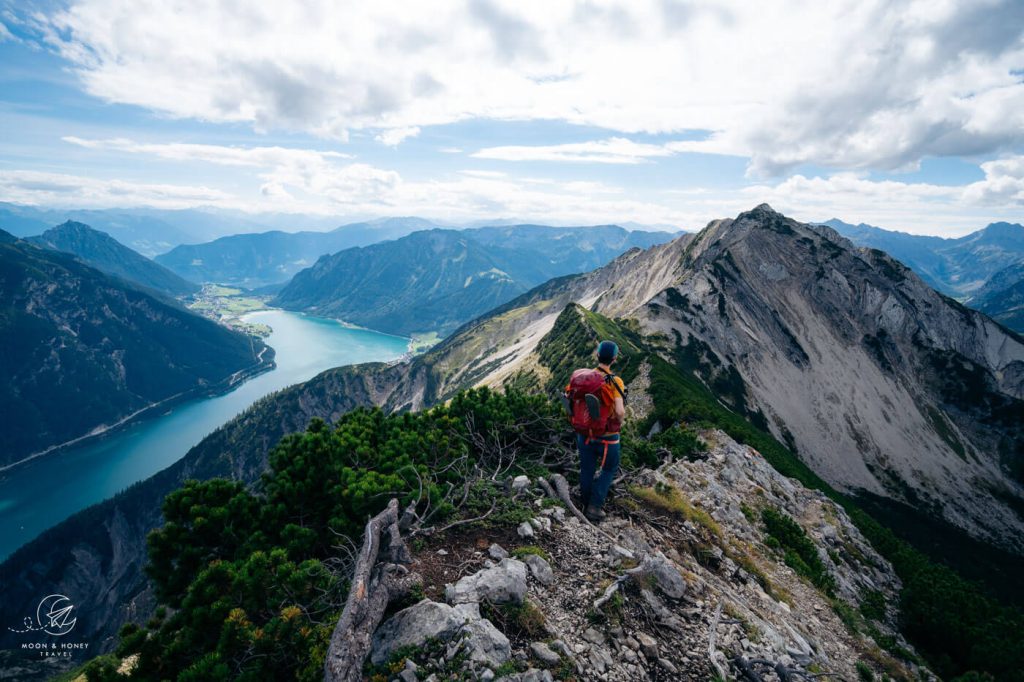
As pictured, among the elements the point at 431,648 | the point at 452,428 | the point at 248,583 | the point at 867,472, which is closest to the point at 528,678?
the point at 431,648

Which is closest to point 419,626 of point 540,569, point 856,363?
point 540,569

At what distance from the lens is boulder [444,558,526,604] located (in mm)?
10500

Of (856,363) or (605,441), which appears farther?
(856,363)

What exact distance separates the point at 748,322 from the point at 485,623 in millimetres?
144413

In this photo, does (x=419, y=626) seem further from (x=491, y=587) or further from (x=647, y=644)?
(x=647, y=644)

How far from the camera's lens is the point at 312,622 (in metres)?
10.1

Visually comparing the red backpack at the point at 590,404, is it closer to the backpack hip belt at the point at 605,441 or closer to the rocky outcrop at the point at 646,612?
Answer: the backpack hip belt at the point at 605,441

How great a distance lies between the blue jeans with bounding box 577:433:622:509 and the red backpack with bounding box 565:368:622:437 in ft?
1.53

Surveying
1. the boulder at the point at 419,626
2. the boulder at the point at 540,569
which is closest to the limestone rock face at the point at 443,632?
the boulder at the point at 419,626

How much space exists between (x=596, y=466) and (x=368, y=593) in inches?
336

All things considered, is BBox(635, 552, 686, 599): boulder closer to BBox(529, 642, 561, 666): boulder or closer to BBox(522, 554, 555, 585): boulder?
BBox(522, 554, 555, 585): boulder

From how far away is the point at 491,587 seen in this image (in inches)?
425

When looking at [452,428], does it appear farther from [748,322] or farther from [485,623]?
[748,322]

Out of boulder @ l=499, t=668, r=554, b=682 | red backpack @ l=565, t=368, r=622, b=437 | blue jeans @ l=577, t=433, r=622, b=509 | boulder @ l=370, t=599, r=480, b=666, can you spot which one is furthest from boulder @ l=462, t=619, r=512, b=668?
blue jeans @ l=577, t=433, r=622, b=509
